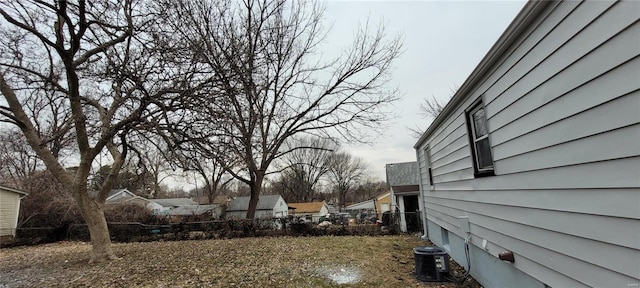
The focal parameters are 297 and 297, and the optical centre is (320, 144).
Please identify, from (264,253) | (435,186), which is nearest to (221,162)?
(264,253)

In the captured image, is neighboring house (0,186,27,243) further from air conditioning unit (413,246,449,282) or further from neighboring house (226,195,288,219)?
air conditioning unit (413,246,449,282)

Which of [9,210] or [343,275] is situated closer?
[343,275]

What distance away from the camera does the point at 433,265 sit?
486 centimetres

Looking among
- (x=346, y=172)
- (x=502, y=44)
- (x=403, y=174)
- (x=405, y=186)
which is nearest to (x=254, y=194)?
(x=405, y=186)

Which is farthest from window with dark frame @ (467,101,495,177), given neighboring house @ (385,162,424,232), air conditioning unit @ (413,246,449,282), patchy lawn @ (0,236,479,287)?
neighboring house @ (385,162,424,232)

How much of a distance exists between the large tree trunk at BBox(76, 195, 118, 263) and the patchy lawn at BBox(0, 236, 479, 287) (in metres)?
0.39

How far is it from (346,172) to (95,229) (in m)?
46.3

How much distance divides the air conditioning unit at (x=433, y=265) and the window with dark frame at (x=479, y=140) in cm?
149

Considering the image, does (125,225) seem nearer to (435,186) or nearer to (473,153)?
(435,186)

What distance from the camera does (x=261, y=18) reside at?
1495 cm

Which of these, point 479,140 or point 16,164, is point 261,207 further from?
point 479,140

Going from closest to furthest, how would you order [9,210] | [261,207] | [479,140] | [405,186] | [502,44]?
[502,44] → [479,140] → [9,210] → [405,186] → [261,207]

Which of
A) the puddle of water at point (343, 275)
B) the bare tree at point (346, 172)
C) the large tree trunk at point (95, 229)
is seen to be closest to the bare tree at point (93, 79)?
the large tree trunk at point (95, 229)

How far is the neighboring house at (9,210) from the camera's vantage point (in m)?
14.1
